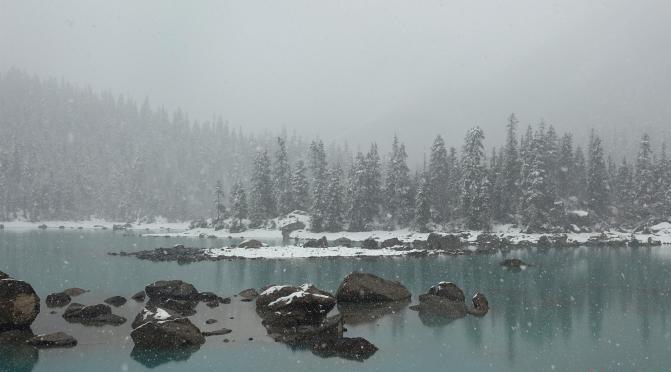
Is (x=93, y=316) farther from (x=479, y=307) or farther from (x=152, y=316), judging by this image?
(x=479, y=307)

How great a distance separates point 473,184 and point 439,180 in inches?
439

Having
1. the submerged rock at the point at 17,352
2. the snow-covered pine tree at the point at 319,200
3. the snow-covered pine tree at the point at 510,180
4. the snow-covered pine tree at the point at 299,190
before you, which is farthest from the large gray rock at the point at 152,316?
the snow-covered pine tree at the point at 299,190

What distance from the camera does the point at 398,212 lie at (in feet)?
307

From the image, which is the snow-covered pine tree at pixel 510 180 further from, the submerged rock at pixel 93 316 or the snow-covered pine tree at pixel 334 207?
the submerged rock at pixel 93 316

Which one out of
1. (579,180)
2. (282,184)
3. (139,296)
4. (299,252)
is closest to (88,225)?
(282,184)

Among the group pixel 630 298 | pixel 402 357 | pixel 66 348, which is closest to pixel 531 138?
pixel 630 298

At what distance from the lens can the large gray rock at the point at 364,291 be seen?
101 ft

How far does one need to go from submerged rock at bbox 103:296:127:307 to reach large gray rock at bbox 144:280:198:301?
5.66 ft

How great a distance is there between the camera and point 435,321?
25.6 meters

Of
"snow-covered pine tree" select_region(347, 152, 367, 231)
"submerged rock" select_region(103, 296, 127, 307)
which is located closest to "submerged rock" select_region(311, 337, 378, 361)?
"submerged rock" select_region(103, 296, 127, 307)

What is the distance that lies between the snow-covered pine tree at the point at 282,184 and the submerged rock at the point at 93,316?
7798 centimetres

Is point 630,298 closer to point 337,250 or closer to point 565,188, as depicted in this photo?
point 337,250

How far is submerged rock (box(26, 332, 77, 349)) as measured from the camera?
65.7ft

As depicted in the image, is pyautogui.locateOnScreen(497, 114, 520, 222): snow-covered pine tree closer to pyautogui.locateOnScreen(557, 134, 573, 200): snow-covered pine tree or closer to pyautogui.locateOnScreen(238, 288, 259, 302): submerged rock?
pyautogui.locateOnScreen(557, 134, 573, 200): snow-covered pine tree
